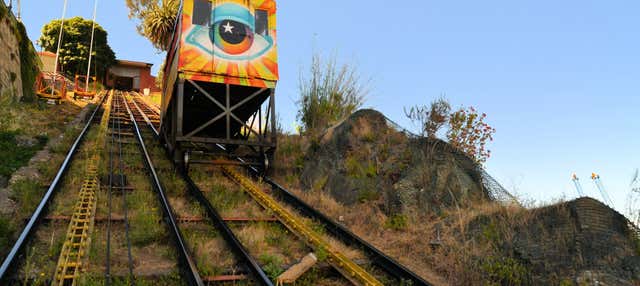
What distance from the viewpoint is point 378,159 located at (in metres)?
8.55

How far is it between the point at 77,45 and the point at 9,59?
29805 mm

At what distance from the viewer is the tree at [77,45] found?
43.2m

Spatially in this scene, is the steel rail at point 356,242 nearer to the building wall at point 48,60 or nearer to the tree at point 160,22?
the tree at point 160,22

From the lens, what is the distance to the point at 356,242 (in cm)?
555

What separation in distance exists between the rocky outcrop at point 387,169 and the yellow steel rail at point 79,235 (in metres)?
4.38

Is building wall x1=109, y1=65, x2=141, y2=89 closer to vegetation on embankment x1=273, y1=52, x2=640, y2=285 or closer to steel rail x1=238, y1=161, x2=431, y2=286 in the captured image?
vegetation on embankment x1=273, y1=52, x2=640, y2=285

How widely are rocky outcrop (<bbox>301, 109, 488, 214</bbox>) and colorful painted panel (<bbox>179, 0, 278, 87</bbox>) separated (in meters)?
2.38

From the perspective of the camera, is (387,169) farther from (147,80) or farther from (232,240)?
(147,80)

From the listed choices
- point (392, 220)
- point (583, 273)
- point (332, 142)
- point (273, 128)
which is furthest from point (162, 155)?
point (583, 273)

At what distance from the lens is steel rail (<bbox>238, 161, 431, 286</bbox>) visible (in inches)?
177


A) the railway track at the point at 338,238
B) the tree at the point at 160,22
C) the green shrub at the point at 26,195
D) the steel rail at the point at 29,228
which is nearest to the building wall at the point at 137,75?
the tree at the point at 160,22

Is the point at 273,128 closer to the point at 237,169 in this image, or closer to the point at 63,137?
the point at 237,169

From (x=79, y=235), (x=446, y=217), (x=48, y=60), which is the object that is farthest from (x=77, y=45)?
(x=446, y=217)

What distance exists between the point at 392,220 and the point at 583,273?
2866mm
